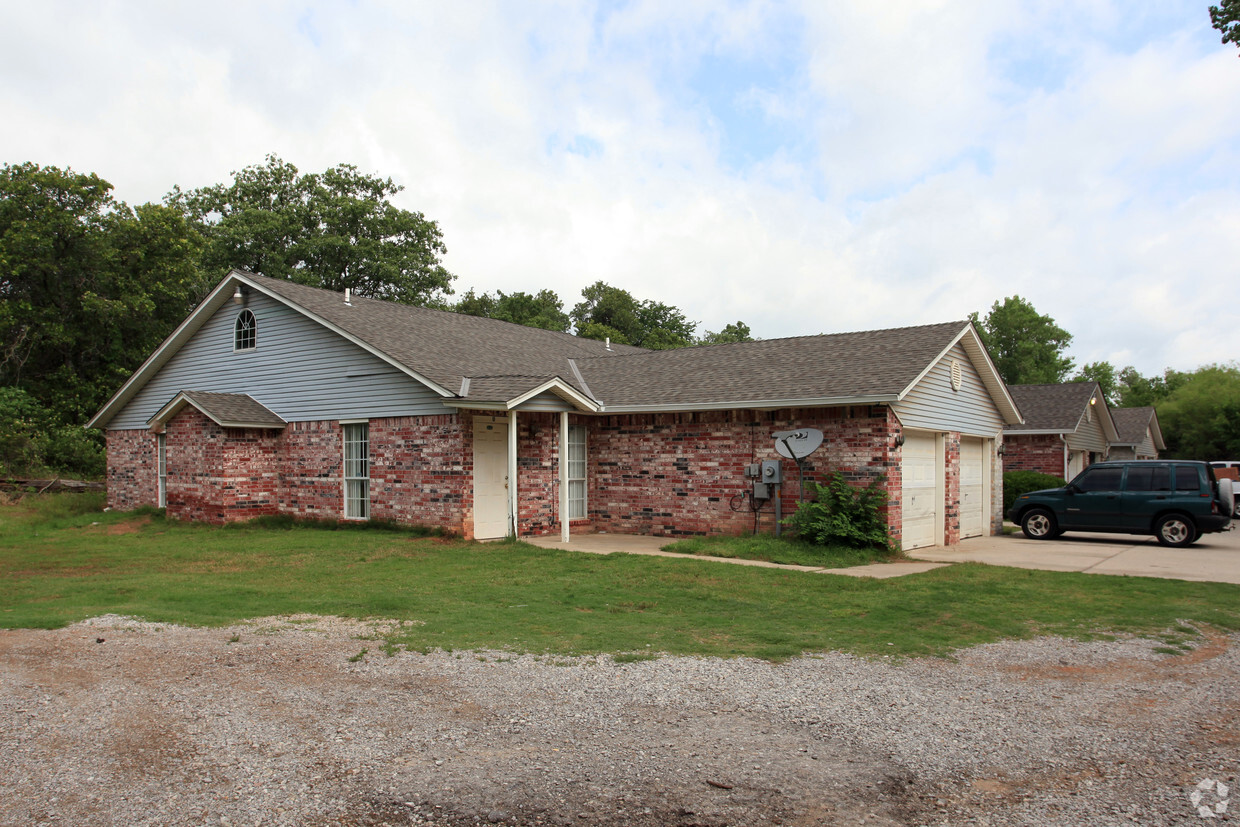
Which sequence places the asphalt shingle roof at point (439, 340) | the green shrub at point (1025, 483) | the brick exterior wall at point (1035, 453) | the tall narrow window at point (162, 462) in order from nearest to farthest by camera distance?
the asphalt shingle roof at point (439, 340) < the tall narrow window at point (162, 462) < the green shrub at point (1025, 483) < the brick exterior wall at point (1035, 453)

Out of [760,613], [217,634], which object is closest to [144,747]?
[217,634]

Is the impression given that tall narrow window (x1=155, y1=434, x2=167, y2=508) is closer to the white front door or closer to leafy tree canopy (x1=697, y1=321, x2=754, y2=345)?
the white front door

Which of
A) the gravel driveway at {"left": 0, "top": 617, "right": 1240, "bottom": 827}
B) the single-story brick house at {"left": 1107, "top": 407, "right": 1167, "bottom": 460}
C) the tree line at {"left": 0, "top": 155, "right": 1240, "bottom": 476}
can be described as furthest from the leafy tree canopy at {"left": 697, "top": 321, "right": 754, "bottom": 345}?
the gravel driveway at {"left": 0, "top": 617, "right": 1240, "bottom": 827}

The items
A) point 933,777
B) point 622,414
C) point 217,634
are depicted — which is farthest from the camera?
point 622,414

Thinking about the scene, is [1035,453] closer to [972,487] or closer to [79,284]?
[972,487]

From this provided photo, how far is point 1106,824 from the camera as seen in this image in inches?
147

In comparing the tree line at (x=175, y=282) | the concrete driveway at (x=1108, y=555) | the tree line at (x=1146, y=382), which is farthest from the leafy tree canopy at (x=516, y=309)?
the concrete driveway at (x=1108, y=555)

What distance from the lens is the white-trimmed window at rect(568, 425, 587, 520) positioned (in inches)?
672

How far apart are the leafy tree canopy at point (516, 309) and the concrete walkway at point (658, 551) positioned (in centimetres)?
3550

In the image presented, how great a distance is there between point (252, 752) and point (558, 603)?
4.92 m

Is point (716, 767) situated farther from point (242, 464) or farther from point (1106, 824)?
point (242, 464)

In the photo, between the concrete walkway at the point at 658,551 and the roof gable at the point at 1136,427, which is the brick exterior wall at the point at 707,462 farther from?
the roof gable at the point at 1136,427

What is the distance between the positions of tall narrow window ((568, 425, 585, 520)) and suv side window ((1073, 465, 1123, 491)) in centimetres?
1058

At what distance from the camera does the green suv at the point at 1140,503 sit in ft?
53.3
